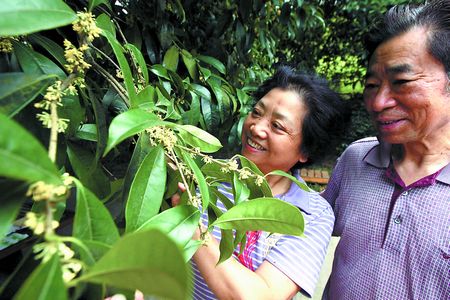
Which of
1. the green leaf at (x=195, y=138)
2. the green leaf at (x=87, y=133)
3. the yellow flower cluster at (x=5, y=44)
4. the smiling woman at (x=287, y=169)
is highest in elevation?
the yellow flower cluster at (x=5, y=44)

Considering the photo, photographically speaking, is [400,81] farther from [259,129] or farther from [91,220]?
[91,220]

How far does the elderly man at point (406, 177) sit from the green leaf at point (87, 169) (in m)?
0.69

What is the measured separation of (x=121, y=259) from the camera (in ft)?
0.62

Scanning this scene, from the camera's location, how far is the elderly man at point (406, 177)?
0.77 meters

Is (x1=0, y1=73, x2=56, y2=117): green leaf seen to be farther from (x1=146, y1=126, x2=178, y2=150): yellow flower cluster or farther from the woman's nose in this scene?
the woman's nose

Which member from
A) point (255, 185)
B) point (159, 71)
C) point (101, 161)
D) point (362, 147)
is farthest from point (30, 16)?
point (362, 147)

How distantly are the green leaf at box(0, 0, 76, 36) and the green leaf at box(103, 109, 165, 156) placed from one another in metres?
0.09

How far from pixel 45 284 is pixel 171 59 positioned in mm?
837

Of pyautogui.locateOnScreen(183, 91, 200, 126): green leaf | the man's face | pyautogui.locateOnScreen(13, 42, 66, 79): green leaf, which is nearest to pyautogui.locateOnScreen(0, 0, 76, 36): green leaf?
pyautogui.locateOnScreen(13, 42, 66, 79): green leaf

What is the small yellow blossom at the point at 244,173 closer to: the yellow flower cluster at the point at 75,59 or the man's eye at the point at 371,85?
the yellow flower cluster at the point at 75,59

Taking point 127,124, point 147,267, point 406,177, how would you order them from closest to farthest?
point 147,267
point 127,124
point 406,177

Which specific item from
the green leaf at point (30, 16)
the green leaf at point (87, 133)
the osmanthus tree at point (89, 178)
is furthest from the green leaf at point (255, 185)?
the green leaf at point (30, 16)

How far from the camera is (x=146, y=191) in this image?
1.15 feet

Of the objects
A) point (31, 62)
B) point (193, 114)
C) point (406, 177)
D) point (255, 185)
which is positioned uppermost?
point (31, 62)
